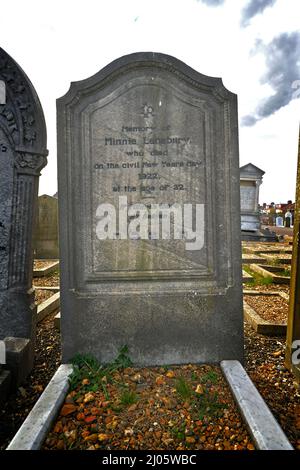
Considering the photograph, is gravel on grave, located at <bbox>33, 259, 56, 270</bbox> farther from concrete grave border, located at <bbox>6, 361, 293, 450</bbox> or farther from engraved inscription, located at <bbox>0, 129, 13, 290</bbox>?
concrete grave border, located at <bbox>6, 361, 293, 450</bbox>

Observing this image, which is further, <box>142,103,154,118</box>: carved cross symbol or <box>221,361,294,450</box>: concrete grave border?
<box>142,103,154,118</box>: carved cross symbol

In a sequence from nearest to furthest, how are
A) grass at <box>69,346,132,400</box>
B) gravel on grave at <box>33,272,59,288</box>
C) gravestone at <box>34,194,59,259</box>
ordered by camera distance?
grass at <box>69,346,132,400</box> < gravel on grave at <box>33,272,59,288</box> < gravestone at <box>34,194,59,259</box>

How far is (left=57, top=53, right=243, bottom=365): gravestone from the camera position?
2.60 metres

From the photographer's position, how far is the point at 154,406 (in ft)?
6.59

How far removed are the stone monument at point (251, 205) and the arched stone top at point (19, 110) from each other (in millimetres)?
10362

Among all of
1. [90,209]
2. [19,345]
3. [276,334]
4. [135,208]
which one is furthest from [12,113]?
[276,334]

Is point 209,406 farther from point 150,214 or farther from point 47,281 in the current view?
point 47,281

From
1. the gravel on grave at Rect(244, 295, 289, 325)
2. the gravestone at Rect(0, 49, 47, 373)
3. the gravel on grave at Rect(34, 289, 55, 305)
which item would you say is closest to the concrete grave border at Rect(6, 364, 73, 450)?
the gravestone at Rect(0, 49, 47, 373)

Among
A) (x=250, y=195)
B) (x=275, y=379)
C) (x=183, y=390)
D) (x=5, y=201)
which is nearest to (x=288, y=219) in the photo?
(x=250, y=195)

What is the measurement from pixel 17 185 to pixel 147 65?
1681mm

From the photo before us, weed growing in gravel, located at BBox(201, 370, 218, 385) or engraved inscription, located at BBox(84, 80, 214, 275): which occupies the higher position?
engraved inscription, located at BBox(84, 80, 214, 275)

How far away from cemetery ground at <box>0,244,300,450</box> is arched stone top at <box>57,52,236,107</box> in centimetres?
244

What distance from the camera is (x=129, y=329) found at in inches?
103

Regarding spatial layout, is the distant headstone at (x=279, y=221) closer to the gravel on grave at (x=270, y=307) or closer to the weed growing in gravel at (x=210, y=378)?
the gravel on grave at (x=270, y=307)
